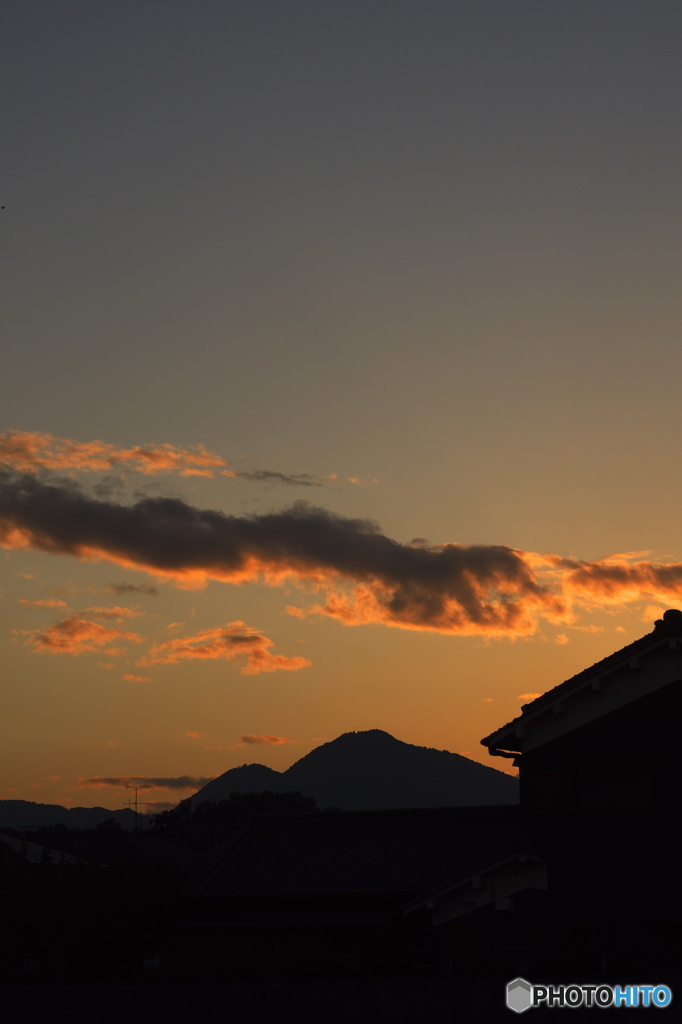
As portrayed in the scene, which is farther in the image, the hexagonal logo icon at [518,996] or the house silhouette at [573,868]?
the house silhouette at [573,868]

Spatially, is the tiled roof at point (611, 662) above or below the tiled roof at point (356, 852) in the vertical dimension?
above

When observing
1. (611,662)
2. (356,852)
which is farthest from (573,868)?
(356,852)

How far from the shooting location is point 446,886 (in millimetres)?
27438

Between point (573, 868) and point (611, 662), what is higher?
point (611, 662)

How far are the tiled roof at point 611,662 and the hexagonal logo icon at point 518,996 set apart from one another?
27.7 ft

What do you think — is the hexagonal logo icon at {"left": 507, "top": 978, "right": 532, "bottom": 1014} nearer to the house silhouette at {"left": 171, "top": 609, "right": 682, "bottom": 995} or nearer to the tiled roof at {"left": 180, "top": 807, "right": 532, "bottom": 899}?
the house silhouette at {"left": 171, "top": 609, "right": 682, "bottom": 995}

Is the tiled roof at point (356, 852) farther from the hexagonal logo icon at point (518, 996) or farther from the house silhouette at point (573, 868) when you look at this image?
the hexagonal logo icon at point (518, 996)

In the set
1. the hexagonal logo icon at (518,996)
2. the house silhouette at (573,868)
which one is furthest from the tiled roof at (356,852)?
the hexagonal logo icon at (518,996)

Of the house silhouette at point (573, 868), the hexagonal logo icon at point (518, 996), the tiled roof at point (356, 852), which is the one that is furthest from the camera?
the tiled roof at point (356, 852)

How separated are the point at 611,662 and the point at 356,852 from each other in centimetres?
1278

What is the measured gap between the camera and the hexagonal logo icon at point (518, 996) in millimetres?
21344

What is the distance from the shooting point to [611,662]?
27.9 m

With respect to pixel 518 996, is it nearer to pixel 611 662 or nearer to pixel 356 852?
pixel 611 662

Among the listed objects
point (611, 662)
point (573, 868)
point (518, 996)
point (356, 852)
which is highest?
point (611, 662)
